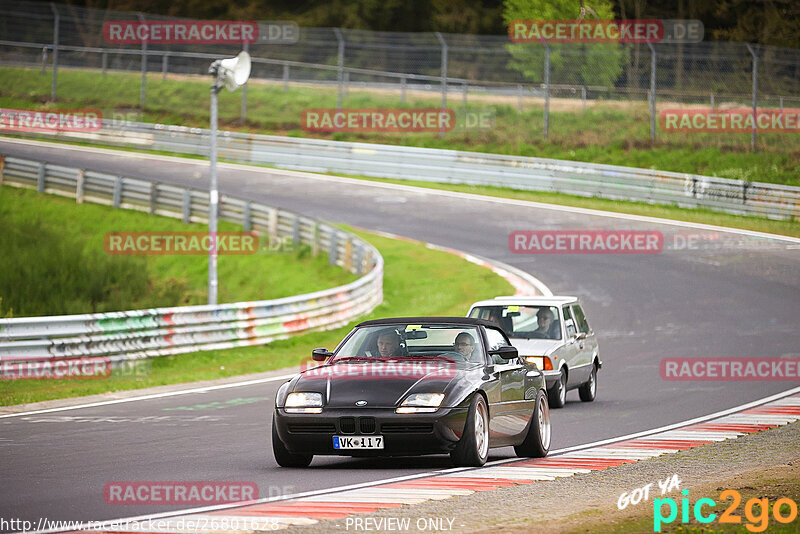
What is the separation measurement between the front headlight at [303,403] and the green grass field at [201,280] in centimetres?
841

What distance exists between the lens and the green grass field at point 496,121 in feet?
132

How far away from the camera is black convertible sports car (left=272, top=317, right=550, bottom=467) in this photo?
9570 mm

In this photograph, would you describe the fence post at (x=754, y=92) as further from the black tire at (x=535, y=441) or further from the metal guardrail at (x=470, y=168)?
the black tire at (x=535, y=441)

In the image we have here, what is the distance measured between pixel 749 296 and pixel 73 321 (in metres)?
15.4

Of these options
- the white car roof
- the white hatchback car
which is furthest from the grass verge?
the white hatchback car

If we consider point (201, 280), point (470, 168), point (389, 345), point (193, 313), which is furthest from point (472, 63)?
point (389, 345)

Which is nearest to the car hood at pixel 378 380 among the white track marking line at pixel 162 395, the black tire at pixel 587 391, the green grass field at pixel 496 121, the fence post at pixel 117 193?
the white track marking line at pixel 162 395

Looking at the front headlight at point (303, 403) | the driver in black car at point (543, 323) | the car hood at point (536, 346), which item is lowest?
the car hood at point (536, 346)

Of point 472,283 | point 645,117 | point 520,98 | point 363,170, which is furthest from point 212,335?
point 520,98

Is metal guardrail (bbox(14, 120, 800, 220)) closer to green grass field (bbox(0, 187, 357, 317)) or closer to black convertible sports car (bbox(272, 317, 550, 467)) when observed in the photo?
green grass field (bbox(0, 187, 357, 317))

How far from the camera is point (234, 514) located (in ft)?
25.0

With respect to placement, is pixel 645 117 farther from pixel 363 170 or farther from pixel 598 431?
pixel 598 431

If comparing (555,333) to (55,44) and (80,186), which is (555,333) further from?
(55,44)

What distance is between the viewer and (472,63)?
43.9 meters
